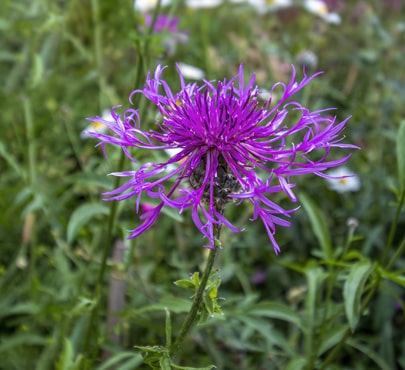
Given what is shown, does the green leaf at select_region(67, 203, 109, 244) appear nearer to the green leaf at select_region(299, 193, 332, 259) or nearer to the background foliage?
the background foliage

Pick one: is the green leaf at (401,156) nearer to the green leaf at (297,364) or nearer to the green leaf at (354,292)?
the green leaf at (354,292)

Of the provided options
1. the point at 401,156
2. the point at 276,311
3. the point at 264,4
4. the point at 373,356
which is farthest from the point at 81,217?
the point at 264,4

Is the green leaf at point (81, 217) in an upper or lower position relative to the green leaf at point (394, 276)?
upper

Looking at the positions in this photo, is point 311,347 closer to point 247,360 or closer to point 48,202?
point 247,360

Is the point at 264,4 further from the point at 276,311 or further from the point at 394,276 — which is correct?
the point at 394,276

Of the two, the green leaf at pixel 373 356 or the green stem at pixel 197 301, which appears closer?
the green stem at pixel 197 301

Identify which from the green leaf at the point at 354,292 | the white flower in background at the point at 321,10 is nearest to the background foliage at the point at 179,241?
the green leaf at the point at 354,292

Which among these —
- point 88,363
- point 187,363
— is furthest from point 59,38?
point 88,363
